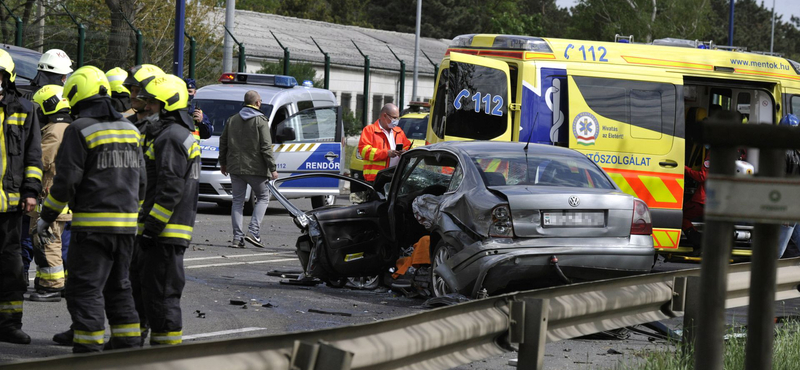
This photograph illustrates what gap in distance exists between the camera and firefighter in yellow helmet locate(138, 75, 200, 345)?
596cm

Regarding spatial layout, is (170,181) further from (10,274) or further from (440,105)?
(440,105)

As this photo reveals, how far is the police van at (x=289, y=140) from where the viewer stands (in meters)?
15.5

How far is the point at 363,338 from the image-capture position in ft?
13.1

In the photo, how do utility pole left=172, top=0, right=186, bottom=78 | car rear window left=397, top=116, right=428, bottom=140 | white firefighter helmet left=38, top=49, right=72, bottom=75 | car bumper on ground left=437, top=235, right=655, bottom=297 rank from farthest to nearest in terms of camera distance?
1. car rear window left=397, top=116, right=428, bottom=140
2. utility pole left=172, top=0, right=186, bottom=78
3. white firefighter helmet left=38, top=49, right=72, bottom=75
4. car bumper on ground left=437, top=235, right=655, bottom=297

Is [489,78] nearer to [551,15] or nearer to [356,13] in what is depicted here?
[356,13]

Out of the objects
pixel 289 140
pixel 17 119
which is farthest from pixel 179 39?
pixel 17 119

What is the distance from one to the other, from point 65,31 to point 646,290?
17941 mm

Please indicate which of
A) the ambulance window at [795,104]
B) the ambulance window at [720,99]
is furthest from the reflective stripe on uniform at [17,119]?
the ambulance window at [720,99]

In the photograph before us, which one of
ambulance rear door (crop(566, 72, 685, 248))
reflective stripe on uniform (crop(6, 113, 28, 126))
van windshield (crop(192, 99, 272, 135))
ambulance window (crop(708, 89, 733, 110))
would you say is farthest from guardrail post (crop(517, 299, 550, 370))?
van windshield (crop(192, 99, 272, 135))

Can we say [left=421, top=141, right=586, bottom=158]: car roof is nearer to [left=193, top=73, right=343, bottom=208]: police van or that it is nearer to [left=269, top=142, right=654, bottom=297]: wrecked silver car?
[left=269, top=142, right=654, bottom=297]: wrecked silver car

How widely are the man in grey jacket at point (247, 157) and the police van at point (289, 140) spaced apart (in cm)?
249

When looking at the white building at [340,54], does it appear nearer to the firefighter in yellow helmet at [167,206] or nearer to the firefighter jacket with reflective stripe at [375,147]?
the firefighter jacket with reflective stripe at [375,147]

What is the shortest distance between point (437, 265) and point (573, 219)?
119cm

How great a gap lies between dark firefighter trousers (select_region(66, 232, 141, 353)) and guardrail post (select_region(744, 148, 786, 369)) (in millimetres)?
3640
